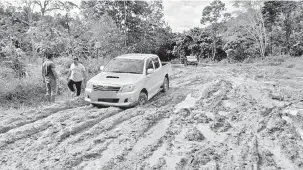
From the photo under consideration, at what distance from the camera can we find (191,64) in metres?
33.1

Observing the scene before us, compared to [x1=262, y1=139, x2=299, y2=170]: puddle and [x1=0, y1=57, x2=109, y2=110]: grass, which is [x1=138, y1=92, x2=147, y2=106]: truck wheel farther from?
[x1=262, y1=139, x2=299, y2=170]: puddle

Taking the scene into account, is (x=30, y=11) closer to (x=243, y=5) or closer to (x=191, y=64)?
(x=191, y=64)

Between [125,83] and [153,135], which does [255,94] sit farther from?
[153,135]

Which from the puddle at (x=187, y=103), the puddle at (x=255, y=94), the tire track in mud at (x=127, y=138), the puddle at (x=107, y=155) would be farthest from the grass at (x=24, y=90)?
the puddle at (x=255, y=94)

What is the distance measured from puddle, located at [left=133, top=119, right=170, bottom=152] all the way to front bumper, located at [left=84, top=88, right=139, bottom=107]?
1.45 meters

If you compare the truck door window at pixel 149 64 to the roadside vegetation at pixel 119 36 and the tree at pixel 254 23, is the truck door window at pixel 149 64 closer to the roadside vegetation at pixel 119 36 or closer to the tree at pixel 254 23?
the roadside vegetation at pixel 119 36

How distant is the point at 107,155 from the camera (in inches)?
194

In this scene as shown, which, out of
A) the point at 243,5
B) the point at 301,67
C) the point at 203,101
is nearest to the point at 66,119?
the point at 203,101

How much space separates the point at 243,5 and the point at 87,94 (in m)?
31.6

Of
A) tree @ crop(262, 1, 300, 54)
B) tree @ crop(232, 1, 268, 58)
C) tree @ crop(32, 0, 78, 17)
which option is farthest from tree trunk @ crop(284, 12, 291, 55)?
tree @ crop(32, 0, 78, 17)

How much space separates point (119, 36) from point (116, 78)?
534 inches

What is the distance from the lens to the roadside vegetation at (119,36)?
509 inches

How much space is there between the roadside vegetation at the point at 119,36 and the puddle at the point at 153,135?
15.9ft

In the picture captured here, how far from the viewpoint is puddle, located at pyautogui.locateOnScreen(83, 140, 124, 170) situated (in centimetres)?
448
